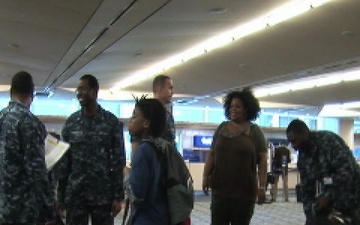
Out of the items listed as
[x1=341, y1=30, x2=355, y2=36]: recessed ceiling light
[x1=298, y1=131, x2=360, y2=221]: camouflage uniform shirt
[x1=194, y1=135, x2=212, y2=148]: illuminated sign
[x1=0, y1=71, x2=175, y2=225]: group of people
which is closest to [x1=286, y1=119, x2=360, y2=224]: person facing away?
[x1=298, y1=131, x2=360, y2=221]: camouflage uniform shirt

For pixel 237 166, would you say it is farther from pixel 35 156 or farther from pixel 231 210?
pixel 35 156

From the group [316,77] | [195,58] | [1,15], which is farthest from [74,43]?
[316,77]

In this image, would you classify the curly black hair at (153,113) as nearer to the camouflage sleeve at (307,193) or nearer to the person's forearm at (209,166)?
the person's forearm at (209,166)

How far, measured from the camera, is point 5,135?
316 centimetres

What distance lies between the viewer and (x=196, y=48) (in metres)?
9.97

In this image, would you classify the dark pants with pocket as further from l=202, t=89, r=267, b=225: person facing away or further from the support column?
the support column

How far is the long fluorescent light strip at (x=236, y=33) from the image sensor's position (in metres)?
6.91

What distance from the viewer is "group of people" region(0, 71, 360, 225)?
2684mm

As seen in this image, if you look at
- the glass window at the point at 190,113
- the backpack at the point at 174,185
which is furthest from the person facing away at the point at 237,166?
the glass window at the point at 190,113

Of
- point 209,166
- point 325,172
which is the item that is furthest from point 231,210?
point 325,172

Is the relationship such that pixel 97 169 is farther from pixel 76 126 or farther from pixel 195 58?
pixel 195 58

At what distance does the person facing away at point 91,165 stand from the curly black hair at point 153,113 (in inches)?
38.2

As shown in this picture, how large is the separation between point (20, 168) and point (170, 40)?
617 cm

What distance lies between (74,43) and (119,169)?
5.77 meters
